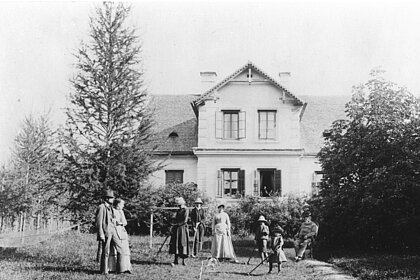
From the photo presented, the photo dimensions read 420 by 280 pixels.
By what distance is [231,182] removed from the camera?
96.9 ft

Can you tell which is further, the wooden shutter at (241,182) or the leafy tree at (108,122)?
the wooden shutter at (241,182)

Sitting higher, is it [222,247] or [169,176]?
[169,176]

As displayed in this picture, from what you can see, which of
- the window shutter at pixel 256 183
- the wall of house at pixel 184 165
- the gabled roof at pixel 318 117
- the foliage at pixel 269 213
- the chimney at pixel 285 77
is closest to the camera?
the foliage at pixel 269 213

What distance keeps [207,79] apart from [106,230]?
22428mm

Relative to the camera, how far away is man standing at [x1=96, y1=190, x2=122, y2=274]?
11250 mm

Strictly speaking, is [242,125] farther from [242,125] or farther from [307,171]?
[307,171]

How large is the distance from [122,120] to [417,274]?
348 inches

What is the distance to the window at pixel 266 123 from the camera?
97.3ft

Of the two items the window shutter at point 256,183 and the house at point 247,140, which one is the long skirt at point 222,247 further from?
the window shutter at point 256,183

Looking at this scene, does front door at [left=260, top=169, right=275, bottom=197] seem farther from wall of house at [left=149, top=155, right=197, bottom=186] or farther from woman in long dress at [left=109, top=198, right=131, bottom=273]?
woman in long dress at [left=109, top=198, right=131, bottom=273]

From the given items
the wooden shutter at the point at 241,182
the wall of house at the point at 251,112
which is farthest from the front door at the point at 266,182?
the wall of house at the point at 251,112

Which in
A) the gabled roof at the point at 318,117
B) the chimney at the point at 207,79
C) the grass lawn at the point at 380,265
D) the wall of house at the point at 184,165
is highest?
the chimney at the point at 207,79

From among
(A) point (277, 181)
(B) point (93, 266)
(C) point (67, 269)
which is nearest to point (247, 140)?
(A) point (277, 181)

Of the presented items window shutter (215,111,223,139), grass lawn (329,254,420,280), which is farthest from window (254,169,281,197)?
grass lawn (329,254,420,280)
